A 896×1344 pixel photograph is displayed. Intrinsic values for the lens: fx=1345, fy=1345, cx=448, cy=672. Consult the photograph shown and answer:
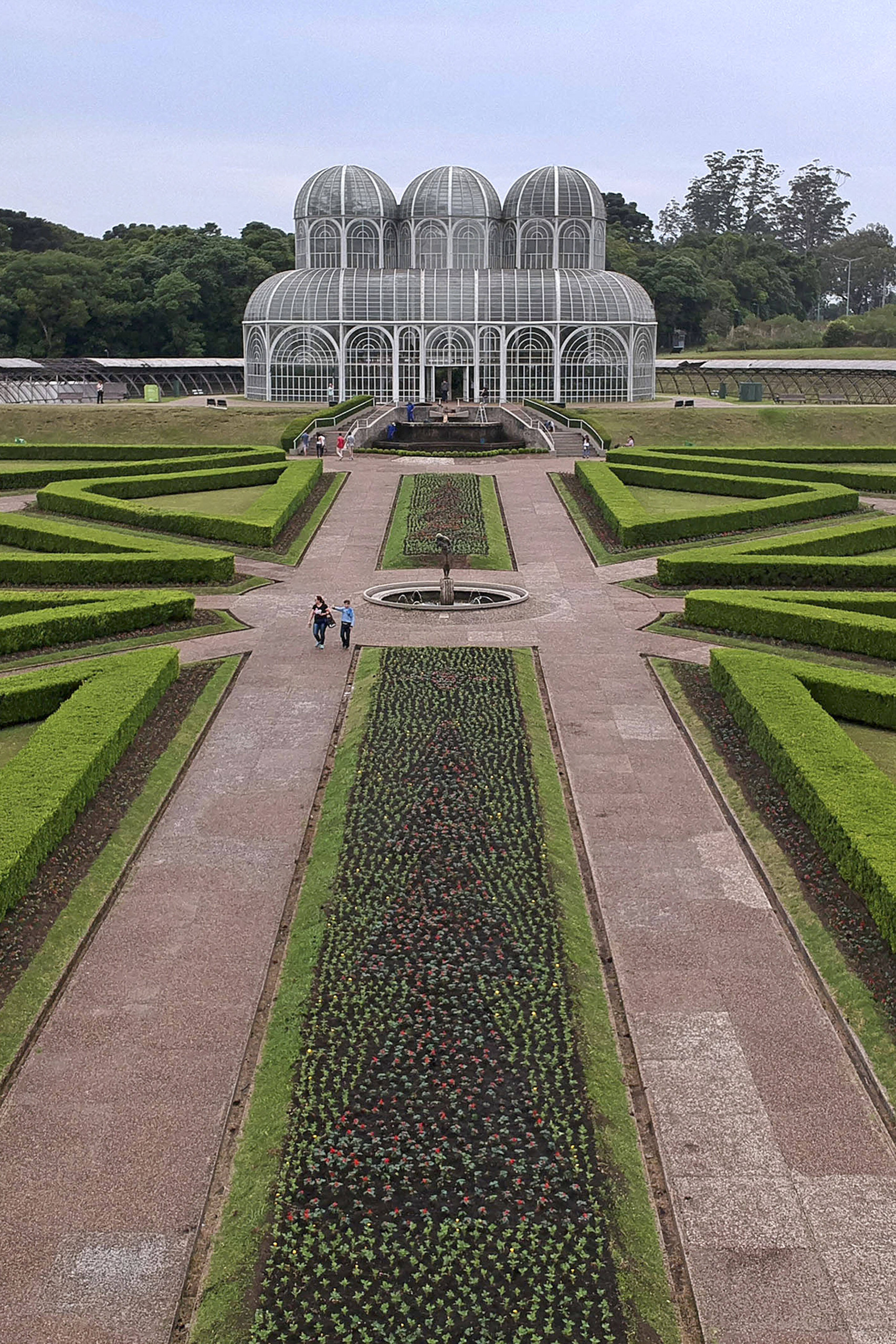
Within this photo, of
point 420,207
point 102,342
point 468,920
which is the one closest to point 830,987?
point 468,920

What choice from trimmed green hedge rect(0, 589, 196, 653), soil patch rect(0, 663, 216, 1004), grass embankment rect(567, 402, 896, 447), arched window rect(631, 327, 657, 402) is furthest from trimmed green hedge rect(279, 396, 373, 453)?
soil patch rect(0, 663, 216, 1004)

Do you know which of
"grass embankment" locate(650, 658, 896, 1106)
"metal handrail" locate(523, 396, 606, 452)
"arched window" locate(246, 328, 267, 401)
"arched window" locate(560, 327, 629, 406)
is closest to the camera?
"grass embankment" locate(650, 658, 896, 1106)

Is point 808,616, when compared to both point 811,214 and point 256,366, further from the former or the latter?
point 811,214

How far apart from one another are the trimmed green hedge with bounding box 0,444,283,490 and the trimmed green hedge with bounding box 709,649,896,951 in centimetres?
2886

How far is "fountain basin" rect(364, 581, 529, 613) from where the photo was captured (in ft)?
109

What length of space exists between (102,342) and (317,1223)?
308ft

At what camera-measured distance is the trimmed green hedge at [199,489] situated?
39.7 m

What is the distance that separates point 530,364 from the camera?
72.2 m

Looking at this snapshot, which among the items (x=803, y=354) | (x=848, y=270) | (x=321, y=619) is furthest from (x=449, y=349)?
(x=848, y=270)

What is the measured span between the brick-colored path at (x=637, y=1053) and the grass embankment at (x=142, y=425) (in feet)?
137

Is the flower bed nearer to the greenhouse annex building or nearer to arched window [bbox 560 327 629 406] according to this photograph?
the greenhouse annex building

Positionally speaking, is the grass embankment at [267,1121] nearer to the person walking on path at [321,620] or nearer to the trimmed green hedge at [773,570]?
the person walking on path at [321,620]

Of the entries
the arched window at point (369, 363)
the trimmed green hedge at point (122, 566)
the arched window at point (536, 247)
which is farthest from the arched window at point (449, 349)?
the trimmed green hedge at point (122, 566)

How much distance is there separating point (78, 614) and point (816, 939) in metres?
18.2
